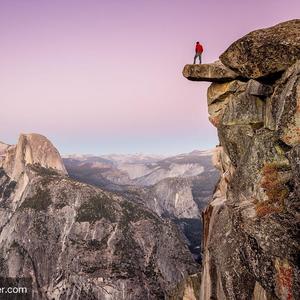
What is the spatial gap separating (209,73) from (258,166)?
12.2 meters

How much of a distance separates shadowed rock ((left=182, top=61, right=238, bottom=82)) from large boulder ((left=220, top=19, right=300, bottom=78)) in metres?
3.60

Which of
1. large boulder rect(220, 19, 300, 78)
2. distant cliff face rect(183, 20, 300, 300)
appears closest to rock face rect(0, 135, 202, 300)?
distant cliff face rect(183, 20, 300, 300)

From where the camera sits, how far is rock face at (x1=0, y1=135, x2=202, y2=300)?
14088 centimetres

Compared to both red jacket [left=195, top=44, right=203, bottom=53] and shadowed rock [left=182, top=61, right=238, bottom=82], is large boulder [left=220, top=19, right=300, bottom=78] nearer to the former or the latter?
shadowed rock [left=182, top=61, right=238, bottom=82]

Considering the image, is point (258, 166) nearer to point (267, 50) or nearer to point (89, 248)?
point (267, 50)

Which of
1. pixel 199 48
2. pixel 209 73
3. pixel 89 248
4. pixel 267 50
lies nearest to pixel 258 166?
pixel 267 50

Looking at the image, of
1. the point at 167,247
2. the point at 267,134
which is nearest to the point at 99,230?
the point at 167,247

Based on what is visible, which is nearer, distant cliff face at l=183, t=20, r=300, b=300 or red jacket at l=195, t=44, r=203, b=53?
distant cliff face at l=183, t=20, r=300, b=300

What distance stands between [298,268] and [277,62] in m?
15.4

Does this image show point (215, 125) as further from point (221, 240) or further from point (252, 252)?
point (252, 252)

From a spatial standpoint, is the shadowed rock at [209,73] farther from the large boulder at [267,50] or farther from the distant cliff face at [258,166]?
the large boulder at [267,50]

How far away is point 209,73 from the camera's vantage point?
36406 mm

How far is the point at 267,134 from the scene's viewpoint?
1125 inches

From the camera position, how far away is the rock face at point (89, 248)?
141m
